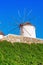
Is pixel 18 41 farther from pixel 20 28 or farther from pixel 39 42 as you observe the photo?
pixel 20 28

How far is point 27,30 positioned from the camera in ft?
139

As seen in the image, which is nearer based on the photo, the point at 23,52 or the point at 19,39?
the point at 23,52

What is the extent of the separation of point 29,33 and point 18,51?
450 inches

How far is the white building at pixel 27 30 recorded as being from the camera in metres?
42.3

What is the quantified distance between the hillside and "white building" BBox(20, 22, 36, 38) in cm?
652

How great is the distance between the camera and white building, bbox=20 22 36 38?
139ft

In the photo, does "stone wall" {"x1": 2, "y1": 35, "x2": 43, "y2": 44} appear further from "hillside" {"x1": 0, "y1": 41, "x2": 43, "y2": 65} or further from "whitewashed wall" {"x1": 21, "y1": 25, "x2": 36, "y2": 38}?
"whitewashed wall" {"x1": 21, "y1": 25, "x2": 36, "y2": 38}

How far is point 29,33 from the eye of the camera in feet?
139

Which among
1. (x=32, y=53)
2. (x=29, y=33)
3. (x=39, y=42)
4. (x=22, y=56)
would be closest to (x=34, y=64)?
(x=22, y=56)

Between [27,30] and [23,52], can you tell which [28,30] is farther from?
[23,52]

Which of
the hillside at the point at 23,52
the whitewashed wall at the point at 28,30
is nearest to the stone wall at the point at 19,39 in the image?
the hillside at the point at 23,52

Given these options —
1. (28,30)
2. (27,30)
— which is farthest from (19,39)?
(28,30)

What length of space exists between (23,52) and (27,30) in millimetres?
11041

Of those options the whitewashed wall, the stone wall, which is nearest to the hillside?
the stone wall
